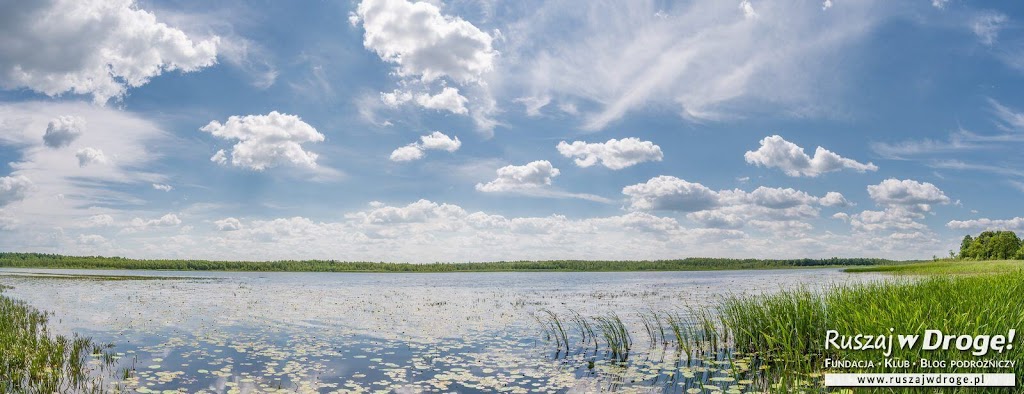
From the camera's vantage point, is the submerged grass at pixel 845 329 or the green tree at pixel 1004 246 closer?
the submerged grass at pixel 845 329

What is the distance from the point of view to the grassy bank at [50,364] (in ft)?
45.1

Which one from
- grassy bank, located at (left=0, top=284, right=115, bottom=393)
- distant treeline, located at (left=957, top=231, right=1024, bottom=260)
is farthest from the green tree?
grassy bank, located at (left=0, top=284, right=115, bottom=393)

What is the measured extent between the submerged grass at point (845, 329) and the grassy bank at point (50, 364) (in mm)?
14582

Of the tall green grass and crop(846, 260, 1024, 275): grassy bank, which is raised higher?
crop(846, 260, 1024, 275): grassy bank

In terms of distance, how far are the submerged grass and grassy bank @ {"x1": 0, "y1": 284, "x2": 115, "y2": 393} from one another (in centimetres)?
1458

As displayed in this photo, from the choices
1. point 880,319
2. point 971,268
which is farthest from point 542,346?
point 971,268

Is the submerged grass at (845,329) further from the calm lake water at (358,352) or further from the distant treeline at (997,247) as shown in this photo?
the distant treeline at (997,247)

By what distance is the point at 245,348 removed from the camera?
781 inches

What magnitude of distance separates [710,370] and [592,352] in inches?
169

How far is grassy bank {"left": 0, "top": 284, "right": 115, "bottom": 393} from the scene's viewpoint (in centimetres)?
1374

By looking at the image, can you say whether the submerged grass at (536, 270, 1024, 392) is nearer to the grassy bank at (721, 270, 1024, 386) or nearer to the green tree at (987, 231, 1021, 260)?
the grassy bank at (721, 270, 1024, 386)

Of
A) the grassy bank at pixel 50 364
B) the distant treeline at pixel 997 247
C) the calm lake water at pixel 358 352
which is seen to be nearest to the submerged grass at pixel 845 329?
the calm lake water at pixel 358 352

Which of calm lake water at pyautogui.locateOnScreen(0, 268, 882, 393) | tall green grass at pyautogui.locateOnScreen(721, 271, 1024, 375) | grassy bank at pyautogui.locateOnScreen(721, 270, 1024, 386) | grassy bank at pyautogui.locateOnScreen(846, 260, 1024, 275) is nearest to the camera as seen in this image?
grassy bank at pyautogui.locateOnScreen(721, 270, 1024, 386)

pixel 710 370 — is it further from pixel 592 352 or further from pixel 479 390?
pixel 479 390
